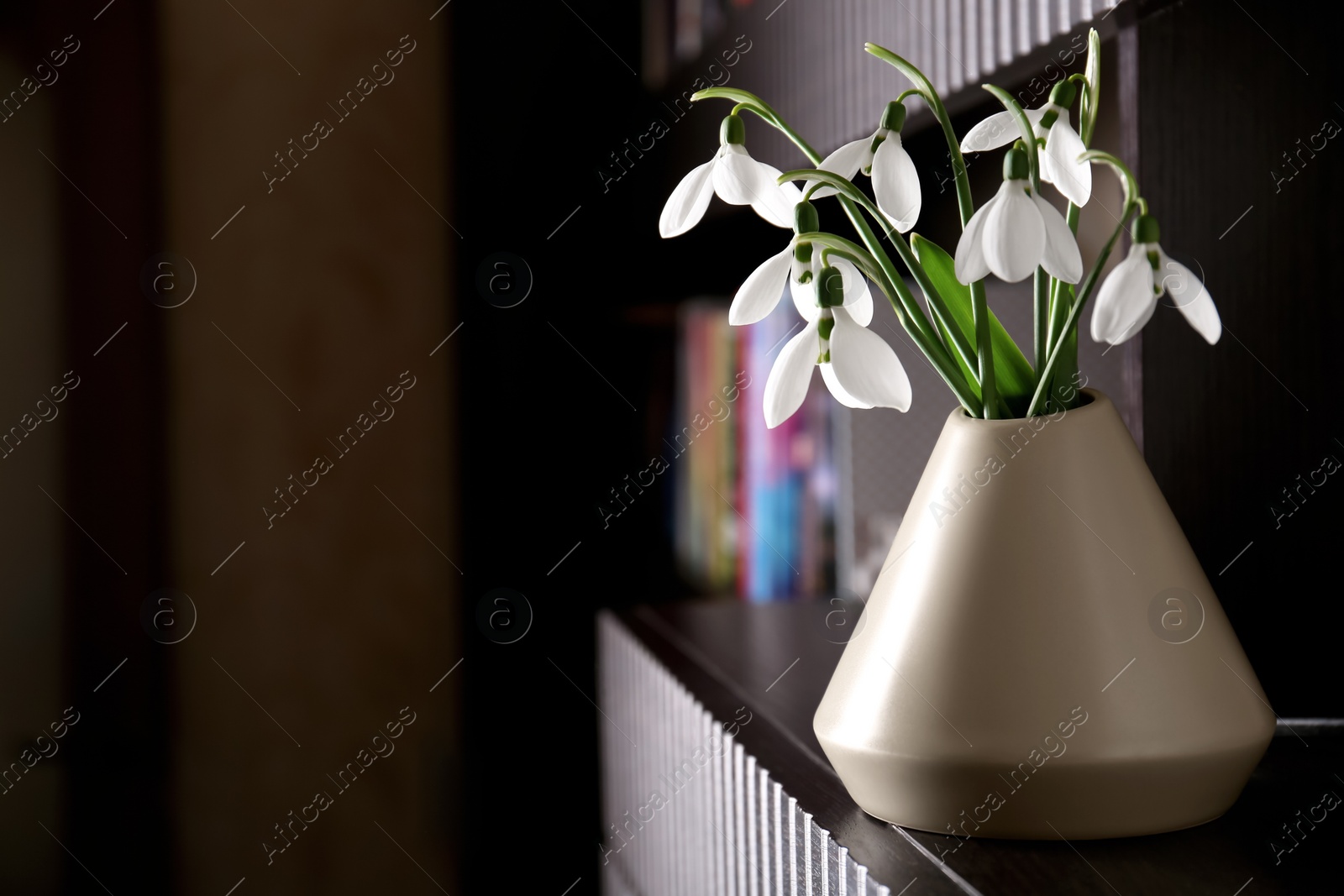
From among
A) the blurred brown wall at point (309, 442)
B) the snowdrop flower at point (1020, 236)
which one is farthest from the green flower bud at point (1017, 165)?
the blurred brown wall at point (309, 442)

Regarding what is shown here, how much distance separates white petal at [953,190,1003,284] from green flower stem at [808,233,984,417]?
0.06m

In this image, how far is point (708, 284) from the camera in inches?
57.5

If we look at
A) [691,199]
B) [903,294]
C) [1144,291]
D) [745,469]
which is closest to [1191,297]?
[1144,291]

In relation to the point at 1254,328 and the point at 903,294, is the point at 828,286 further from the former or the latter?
the point at 1254,328

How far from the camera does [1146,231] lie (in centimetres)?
42

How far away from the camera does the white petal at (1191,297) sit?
42 centimetres

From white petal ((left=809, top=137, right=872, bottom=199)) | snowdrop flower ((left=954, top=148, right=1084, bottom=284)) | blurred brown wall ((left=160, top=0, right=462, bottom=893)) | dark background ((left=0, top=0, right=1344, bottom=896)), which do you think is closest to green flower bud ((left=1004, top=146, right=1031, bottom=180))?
snowdrop flower ((left=954, top=148, right=1084, bottom=284))

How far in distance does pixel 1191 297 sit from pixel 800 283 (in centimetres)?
17

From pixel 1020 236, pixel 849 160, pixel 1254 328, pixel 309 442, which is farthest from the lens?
pixel 309 442

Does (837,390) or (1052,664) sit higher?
(837,390)

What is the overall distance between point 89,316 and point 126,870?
2.46ft

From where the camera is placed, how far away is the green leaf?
51 cm

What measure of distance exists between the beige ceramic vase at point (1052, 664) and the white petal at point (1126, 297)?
0.06 m

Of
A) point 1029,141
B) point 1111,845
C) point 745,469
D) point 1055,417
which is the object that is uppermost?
point 1029,141
